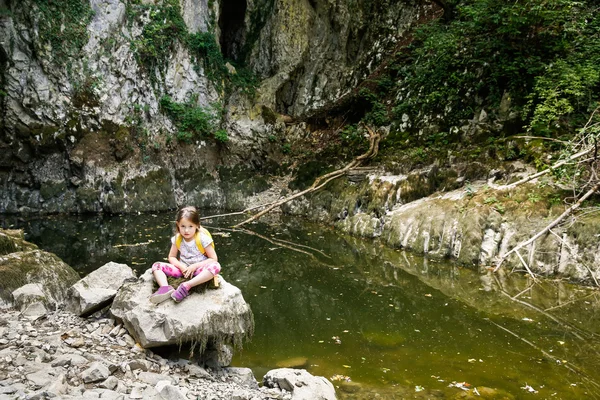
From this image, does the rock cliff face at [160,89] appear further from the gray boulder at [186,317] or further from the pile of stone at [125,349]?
the gray boulder at [186,317]

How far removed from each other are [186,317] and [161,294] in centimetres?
32

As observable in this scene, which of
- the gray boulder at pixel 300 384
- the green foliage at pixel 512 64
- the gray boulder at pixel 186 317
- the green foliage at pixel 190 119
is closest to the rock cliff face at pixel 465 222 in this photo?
the green foliage at pixel 512 64

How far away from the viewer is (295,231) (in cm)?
1194

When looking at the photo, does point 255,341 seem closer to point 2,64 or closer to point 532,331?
point 532,331

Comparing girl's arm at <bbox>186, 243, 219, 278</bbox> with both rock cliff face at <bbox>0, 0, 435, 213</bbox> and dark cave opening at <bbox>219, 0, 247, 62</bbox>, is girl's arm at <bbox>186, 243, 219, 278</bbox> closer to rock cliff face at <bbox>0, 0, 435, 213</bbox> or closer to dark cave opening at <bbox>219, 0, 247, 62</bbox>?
rock cliff face at <bbox>0, 0, 435, 213</bbox>

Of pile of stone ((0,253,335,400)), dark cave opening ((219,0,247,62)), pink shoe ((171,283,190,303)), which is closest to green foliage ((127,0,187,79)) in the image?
dark cave opening ((219,0,247,62))

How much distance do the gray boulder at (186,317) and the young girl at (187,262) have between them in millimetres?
118

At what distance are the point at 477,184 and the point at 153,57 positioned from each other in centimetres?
1129

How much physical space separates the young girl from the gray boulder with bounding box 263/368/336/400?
113 centimetres

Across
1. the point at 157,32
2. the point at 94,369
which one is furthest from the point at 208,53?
the point at 94,369

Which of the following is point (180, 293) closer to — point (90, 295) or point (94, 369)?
point (94, 369)

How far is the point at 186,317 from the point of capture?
399 centimetres

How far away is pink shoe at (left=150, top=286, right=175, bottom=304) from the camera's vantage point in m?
4.04

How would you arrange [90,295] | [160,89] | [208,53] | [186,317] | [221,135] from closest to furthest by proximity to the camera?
[186,317] → [90,295] → [160,89] → [221,135] → [208,53]
